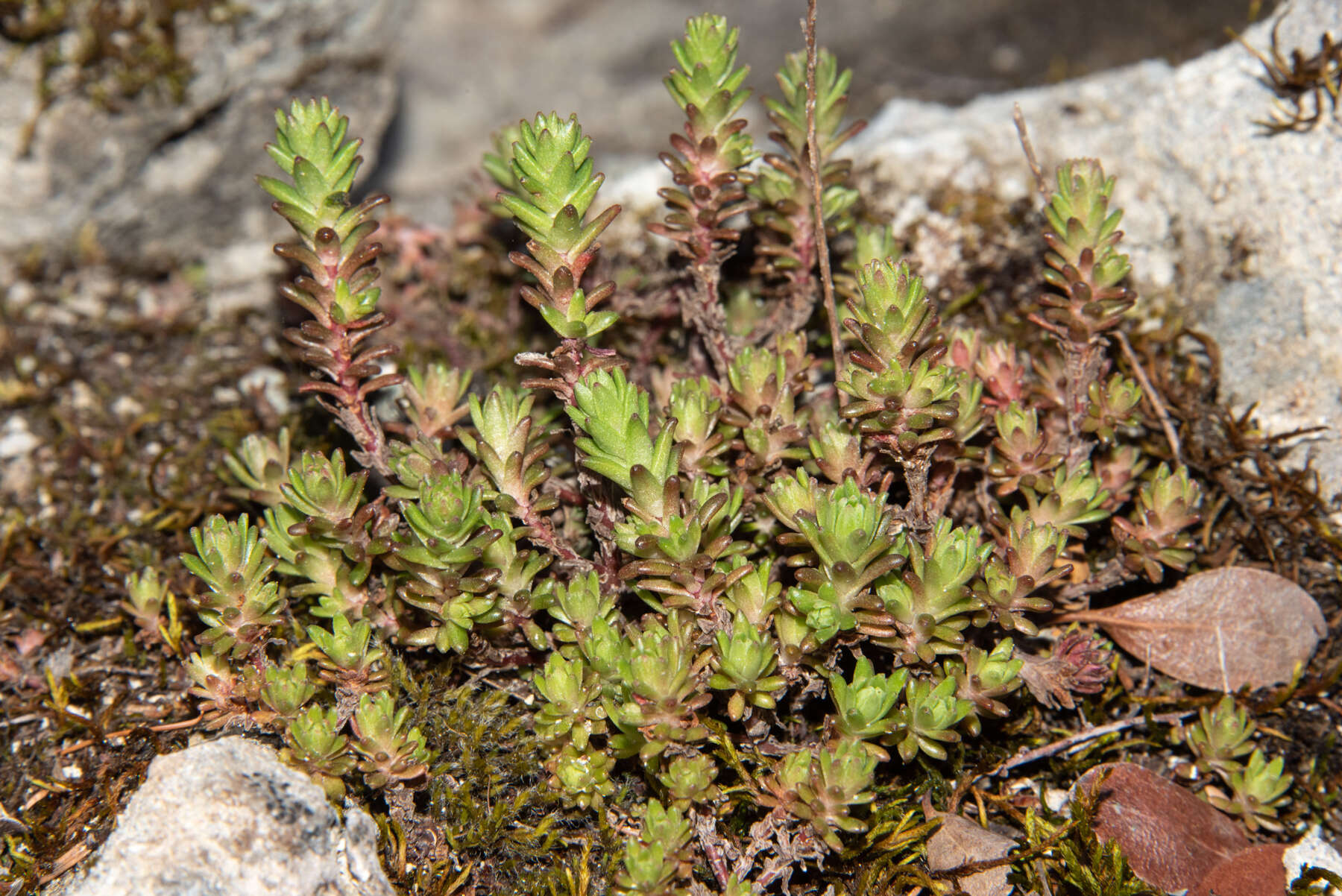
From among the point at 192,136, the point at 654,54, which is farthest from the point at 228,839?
the point at 654,54

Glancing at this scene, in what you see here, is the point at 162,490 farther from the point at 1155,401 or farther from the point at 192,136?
the point at 1155,401

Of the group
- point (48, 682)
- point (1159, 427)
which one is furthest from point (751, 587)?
point (48, 682)

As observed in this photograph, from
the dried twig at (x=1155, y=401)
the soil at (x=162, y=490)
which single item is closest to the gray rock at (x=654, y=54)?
the soil at (x=162, y=490)

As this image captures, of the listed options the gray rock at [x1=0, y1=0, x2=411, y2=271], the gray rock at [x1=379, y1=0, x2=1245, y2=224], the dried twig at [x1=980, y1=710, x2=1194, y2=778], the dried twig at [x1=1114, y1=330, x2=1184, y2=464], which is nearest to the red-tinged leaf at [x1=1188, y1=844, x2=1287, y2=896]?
the dried twig at [x1=980, y1=710, x2=1194, y2=778]

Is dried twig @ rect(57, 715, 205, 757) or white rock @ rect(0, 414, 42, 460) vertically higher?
white rock @ rect(0, 414, 42, 460)

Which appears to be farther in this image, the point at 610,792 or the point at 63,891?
the point at 610,792

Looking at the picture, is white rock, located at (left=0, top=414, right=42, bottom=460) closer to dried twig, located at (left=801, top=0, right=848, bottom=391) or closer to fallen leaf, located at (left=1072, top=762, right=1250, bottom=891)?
dried twig, located at (left=801, top=0, right=848, bottom=391)

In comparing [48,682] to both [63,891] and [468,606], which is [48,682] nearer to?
[63,891]
